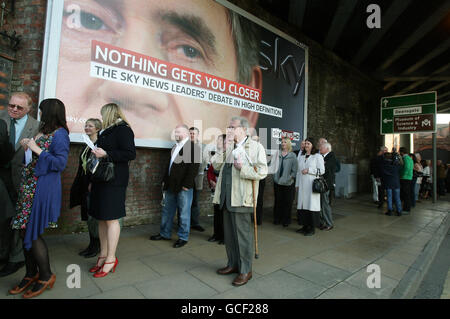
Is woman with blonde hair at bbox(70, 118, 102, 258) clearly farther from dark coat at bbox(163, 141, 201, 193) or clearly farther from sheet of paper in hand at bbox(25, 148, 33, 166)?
dark coat at bbox(163, 141, 201, 193)

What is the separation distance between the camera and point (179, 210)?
13.2ft

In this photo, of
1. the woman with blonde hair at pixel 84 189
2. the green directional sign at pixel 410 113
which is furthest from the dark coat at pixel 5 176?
the green directional sign at pixel 410 113

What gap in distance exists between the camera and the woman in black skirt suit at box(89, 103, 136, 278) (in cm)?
267

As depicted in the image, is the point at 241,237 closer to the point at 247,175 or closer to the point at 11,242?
the point at 247,175

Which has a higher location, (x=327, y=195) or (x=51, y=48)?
(x=51, y=48)

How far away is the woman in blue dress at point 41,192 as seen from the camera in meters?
2.23

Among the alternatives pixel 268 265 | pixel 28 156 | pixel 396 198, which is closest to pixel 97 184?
pixel 28 156

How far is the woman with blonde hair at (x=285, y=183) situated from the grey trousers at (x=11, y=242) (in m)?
4.34

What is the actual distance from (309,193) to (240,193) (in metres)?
2.51

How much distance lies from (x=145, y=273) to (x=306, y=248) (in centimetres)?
244

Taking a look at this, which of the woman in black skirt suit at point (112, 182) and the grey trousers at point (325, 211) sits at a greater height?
the woman in black skirt suit at point (112, 182)

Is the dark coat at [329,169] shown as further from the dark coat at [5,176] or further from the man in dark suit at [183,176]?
the dark coat at [5,176]

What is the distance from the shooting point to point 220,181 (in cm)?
302

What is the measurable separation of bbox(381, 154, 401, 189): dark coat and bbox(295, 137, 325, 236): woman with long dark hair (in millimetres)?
3312
